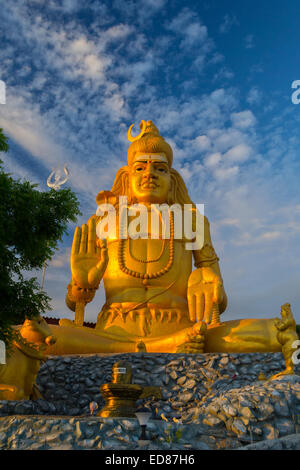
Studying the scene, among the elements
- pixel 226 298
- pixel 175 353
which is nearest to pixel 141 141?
pixel 226 298

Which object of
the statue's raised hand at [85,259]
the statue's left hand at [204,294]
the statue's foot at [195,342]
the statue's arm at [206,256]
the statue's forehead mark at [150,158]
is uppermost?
the statue's forehead mark at [150,158]

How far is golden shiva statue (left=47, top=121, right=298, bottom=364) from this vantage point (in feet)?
20.5

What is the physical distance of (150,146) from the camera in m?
8.00

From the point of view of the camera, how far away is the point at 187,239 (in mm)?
7797

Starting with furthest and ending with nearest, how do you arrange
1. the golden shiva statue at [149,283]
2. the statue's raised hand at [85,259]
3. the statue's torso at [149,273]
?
the statue's torso at [149,273] < the statue's raised hand at [85,259] < the golden shiva statue at [149,283]

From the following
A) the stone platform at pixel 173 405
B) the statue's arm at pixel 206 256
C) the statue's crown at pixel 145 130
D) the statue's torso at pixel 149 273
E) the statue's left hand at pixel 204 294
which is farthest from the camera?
the statue's crown at pixel 145 130

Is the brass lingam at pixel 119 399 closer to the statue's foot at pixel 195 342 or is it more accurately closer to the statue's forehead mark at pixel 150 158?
the statue's foot at pixel 195 342

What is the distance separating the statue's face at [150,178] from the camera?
783cm

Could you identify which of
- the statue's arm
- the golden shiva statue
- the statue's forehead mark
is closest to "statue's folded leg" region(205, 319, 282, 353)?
the golden shiva statue

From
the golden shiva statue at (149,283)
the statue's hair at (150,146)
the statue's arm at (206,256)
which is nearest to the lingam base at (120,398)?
the golden shiva statue at (149,283)

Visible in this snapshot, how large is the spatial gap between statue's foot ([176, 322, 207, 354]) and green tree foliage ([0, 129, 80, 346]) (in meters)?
2.53

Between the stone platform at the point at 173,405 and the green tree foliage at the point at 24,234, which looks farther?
the green tree foliage at the point at 24,234
